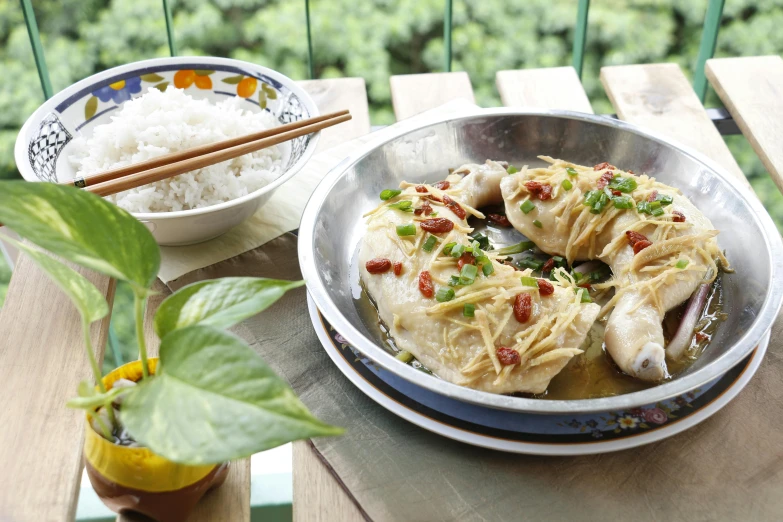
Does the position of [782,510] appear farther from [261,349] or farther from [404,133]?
[404,133]

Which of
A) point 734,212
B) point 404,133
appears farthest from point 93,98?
point 734,212

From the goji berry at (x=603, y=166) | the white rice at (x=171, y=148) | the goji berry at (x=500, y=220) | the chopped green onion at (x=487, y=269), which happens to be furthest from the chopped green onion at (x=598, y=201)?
the white rice at (x=171, y=148)

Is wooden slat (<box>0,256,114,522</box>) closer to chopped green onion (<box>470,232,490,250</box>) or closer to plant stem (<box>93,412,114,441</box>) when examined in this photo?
plant stem (<box>93,412,114,441</box>)

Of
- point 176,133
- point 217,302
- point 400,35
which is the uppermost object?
point 217,302

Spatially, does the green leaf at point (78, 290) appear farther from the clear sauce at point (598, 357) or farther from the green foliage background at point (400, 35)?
the green foliage background at point (400, 35)

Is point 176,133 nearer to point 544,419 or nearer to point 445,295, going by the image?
point 445,295

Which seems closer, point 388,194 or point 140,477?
point 140,477

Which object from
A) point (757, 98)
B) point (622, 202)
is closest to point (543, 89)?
point (757, 98)

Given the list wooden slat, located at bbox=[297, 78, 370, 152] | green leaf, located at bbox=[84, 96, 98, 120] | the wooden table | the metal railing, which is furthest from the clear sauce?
the metal railing
